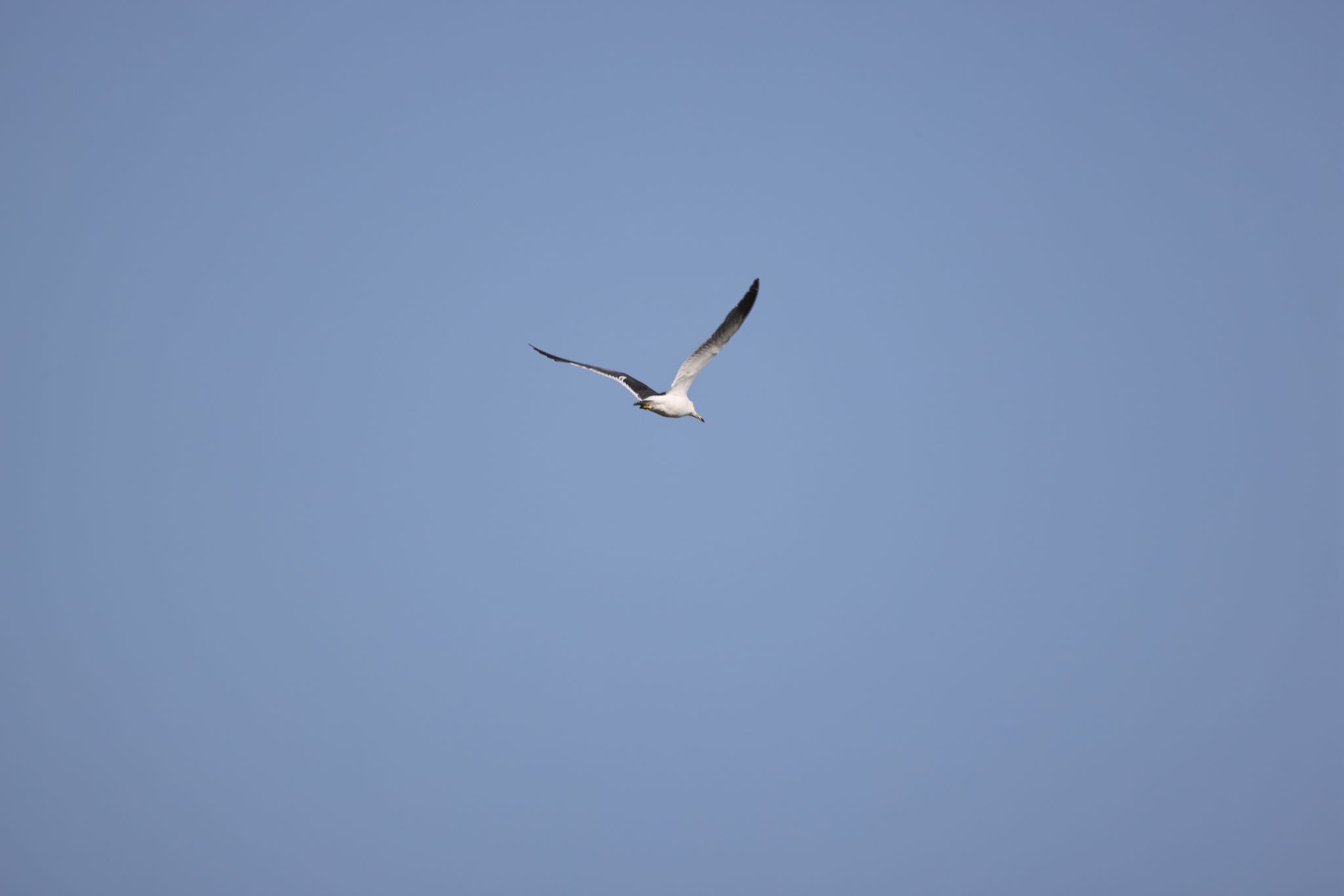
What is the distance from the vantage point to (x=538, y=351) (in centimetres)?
3431

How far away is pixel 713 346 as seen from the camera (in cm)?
3156

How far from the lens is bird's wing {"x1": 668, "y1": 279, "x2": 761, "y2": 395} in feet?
100

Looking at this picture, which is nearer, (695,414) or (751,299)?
(751,299)

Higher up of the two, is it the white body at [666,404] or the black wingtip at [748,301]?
the black wingtip at [748,301]

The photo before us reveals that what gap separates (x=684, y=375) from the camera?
32594 millimetres

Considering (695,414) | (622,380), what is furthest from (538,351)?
(695,414)

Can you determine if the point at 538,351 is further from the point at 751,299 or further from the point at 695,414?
the point at 751,299

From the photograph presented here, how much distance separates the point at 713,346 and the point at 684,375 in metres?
1.44

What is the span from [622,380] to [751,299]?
4.87 meters

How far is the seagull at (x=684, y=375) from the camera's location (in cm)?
3086

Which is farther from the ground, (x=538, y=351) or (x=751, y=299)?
(x=751, y=299)

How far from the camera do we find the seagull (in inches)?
1215

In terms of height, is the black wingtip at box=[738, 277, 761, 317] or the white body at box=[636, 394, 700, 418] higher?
the black wingtip at box=[738, 277, 761, 317]

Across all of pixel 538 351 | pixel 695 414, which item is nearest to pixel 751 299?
pixel 695 414
